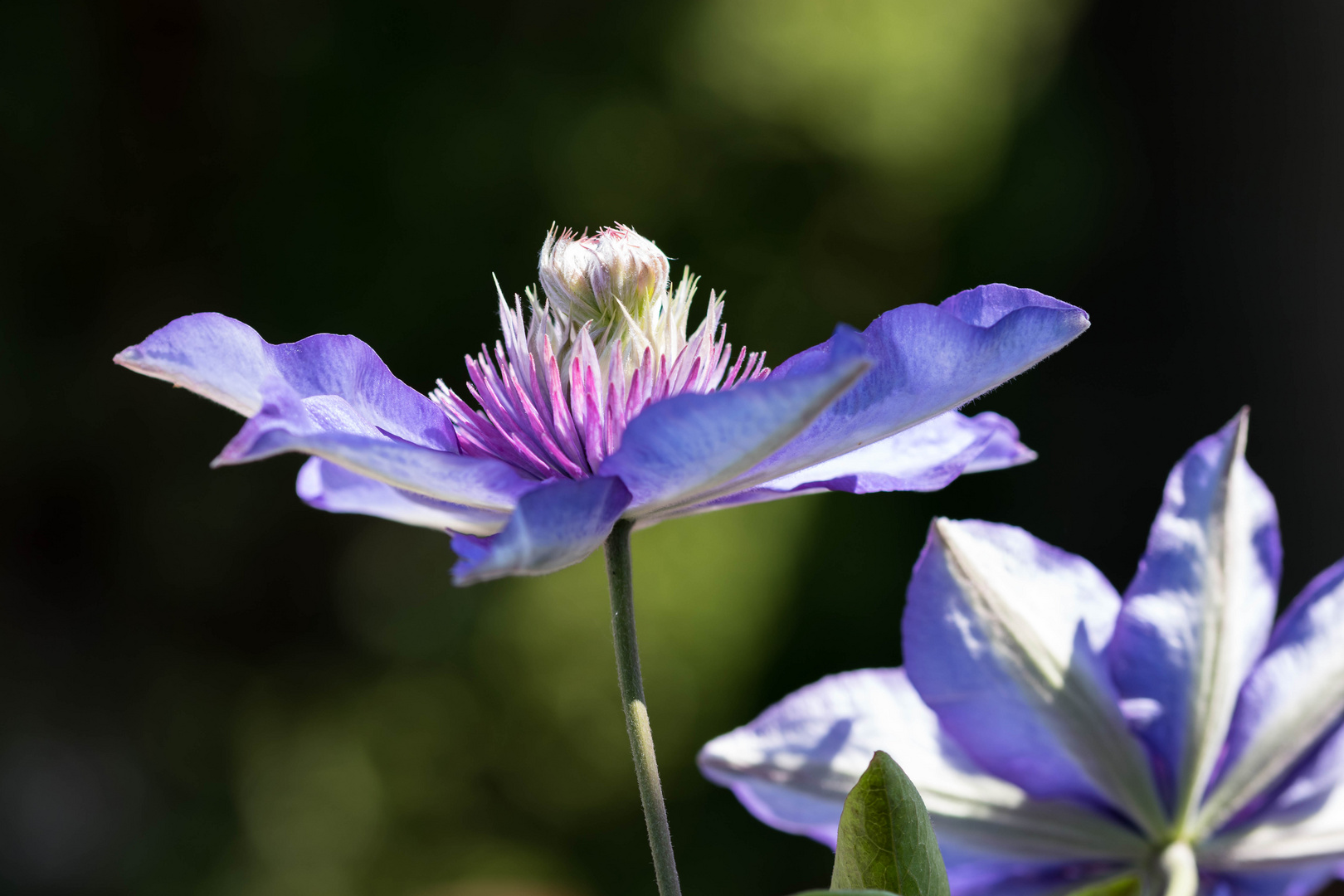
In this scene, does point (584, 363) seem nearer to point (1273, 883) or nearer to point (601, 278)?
point (601, 278)

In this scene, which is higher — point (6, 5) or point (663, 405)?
point (6, 5)

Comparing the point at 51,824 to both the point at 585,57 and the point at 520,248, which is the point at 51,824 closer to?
the point at 520,248

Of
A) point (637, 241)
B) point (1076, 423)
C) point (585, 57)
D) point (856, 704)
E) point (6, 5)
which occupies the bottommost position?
point (856, 704)

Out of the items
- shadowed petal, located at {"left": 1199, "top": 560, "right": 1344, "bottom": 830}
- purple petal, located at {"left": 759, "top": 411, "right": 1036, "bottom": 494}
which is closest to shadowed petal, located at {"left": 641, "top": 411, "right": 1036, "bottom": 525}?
purple petal, located at {"left": 759, "top": 411, "right": 1036, "bottom": 494}

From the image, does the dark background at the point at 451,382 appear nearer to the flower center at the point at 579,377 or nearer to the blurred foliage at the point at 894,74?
the blurred foliage at the point at 894,74

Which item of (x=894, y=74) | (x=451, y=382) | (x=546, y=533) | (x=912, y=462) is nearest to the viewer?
(x=546, y=533)

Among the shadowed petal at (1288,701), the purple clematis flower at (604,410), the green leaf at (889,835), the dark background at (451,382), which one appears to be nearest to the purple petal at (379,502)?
the purple clematis flower at (604,410)

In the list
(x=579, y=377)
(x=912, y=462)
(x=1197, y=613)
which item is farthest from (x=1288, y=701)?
(x=579, y=377)

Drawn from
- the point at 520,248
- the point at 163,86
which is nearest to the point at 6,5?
the point at 163,86
